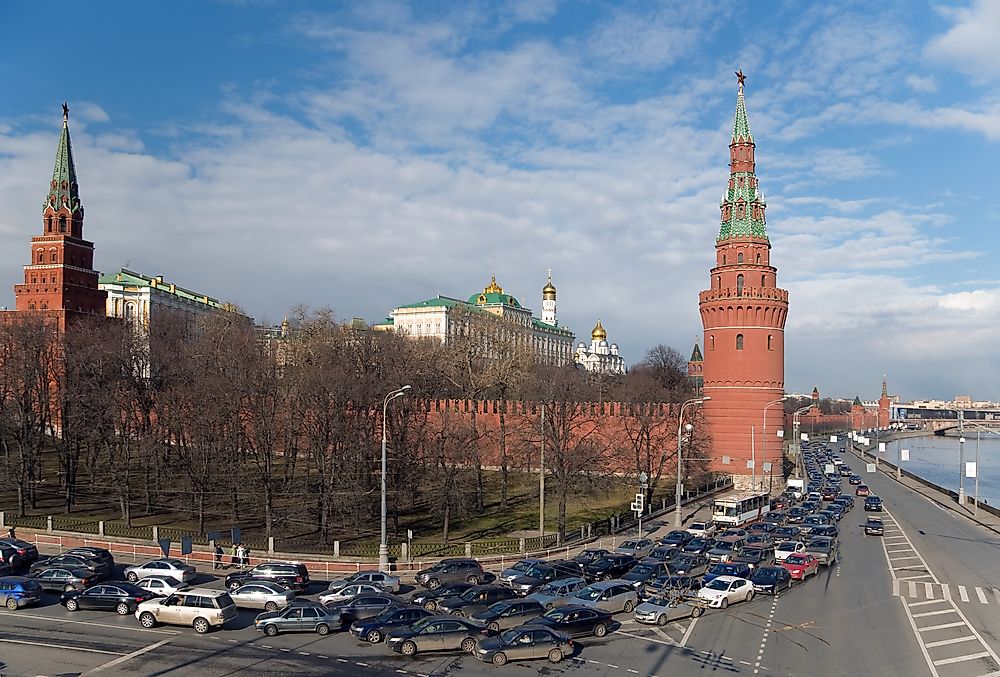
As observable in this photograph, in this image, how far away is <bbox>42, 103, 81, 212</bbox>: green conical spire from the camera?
81250 millimetres

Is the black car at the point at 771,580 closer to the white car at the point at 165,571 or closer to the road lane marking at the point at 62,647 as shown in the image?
the white car at the point at 165,571

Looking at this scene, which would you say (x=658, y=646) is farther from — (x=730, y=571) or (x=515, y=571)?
(x=515, y=571)

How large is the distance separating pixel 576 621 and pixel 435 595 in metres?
5.61

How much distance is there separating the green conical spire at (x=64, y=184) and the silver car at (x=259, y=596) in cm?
6905

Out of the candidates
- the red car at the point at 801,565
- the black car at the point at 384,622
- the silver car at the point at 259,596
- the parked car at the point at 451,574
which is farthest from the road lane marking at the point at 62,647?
the red car at the point at 801,565

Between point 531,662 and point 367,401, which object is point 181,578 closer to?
point 531,662

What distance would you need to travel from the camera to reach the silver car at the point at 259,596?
26.8m

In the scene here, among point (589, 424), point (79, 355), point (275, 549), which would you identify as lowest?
point (275, 549)

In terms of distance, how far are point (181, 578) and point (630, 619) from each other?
52.9ft

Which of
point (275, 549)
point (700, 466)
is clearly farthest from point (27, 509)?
point (700, 466)

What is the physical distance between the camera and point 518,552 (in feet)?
122

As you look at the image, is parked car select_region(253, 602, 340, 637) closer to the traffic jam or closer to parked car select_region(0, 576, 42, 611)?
the traffic jam

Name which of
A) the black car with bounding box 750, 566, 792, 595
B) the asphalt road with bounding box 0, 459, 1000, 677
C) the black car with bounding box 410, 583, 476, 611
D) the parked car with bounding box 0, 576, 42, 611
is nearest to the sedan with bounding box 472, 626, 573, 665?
the asphalt road with bounding box 0, 459, 1000, 677

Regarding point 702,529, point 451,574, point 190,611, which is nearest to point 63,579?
point 190,611
